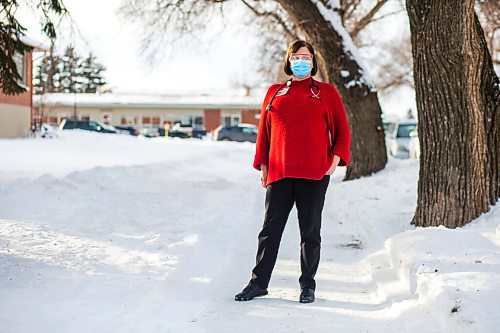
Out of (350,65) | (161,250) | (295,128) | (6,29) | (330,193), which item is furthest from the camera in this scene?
(350,65)

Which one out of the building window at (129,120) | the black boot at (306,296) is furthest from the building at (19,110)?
the building window at (129,120)

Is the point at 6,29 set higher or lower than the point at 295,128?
higher

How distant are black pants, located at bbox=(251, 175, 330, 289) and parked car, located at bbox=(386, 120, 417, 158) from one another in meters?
16.8

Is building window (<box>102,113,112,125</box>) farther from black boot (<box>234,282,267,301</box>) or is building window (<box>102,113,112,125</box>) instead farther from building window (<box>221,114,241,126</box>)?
black boot (<box>234,282,267,301</box>)

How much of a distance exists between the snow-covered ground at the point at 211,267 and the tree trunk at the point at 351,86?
132 inches

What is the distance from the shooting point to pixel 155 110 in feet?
201

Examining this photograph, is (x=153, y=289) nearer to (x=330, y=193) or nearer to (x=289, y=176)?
(x=289, y=176)

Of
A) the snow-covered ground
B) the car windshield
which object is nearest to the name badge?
the snow-covered ground

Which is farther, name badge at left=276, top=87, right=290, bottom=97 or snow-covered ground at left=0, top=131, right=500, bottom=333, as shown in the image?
name badge at left=276, top=87, right=290, bottom=97

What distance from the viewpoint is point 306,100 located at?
485 cm

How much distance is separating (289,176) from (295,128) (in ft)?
1.19

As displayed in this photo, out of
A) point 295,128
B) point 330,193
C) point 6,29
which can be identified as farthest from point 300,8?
point 295,128

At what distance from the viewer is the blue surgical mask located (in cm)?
491

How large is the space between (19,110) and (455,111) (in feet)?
78.4
